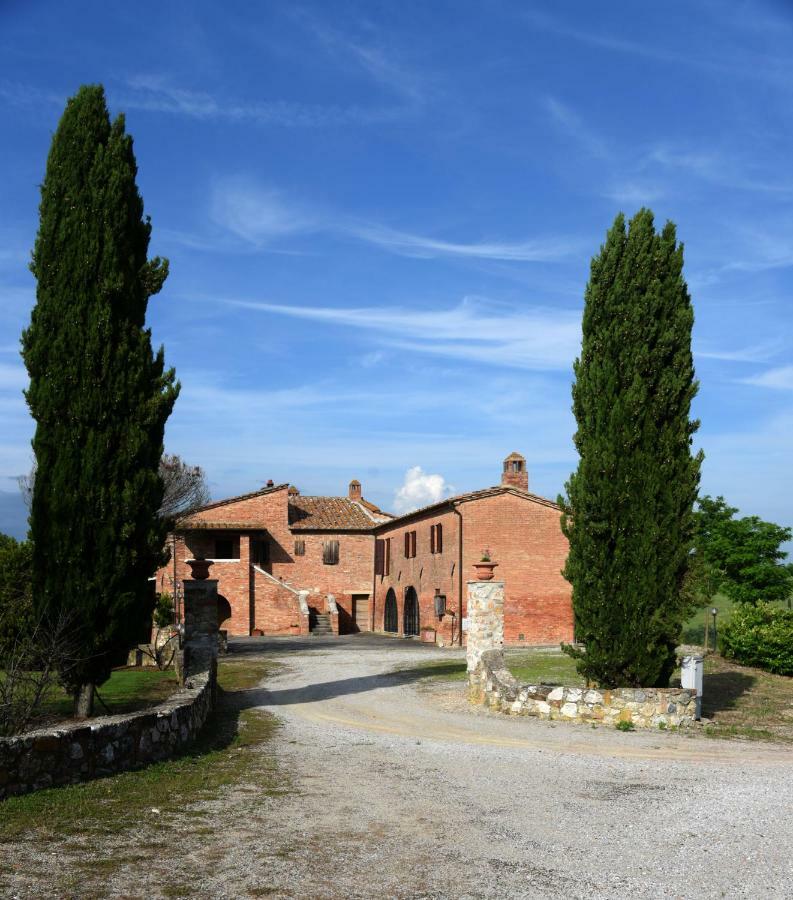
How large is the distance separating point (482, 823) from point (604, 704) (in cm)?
674

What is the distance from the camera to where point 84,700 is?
1304cm

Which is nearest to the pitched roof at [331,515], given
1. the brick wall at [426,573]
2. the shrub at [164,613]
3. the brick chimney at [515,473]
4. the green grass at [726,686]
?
the brick wall at [426,573]

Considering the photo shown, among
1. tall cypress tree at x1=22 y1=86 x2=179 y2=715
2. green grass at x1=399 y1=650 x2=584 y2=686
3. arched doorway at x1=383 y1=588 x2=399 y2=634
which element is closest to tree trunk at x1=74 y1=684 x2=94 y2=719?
tall cypress tree at x1=22 y1=86 x2=179 y2=715

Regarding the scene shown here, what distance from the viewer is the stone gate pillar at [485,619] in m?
17.3

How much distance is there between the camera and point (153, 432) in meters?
13.6

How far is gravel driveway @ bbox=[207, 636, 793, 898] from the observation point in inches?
256

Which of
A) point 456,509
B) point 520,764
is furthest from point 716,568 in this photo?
point 520,764

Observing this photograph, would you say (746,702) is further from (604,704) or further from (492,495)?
(492,495)

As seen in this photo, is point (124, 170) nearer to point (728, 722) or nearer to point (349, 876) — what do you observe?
point (349, 876)

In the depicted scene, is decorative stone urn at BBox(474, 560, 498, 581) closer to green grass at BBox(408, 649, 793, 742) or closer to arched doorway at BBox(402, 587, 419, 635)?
green grass at BBox(408, 649, 793, 742)

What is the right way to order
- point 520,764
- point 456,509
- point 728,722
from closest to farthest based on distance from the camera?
point 520,764 → point 728,722 → point 456,509

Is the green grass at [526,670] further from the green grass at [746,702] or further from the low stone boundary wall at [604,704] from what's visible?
the green grass at [746,702]

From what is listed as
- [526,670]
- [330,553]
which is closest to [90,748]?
[526,670]

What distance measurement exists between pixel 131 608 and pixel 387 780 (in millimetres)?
5235
